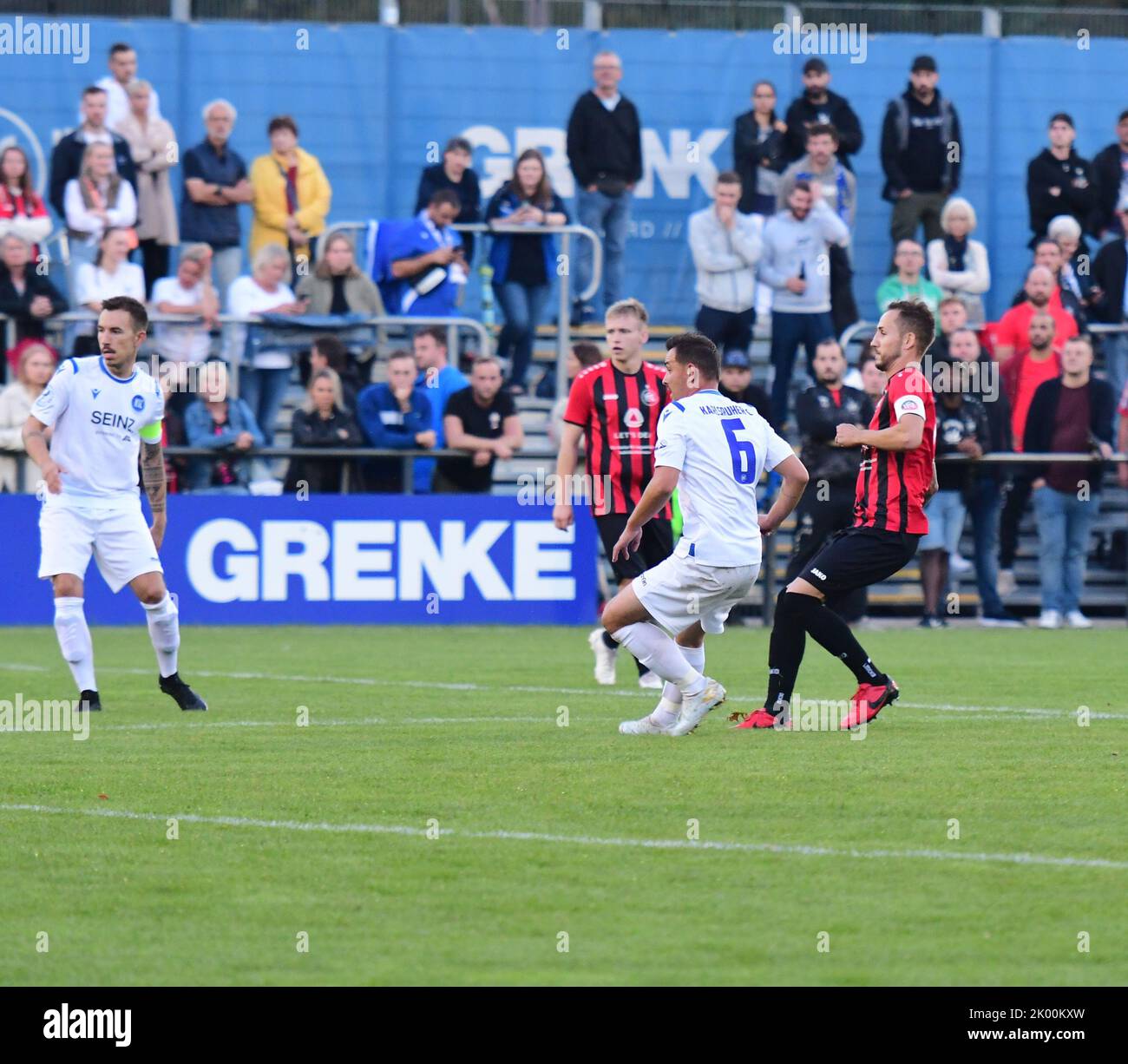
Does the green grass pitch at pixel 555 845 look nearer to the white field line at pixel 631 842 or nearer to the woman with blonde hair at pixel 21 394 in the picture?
the white field line at pixel 631 842

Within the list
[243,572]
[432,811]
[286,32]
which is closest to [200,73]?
[286,32]

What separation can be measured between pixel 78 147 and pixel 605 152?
186 inches

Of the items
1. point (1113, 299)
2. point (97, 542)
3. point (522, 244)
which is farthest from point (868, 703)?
point (1113, 299)

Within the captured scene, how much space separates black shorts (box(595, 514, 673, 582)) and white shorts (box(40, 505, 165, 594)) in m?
2.70

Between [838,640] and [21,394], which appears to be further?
[21,394]

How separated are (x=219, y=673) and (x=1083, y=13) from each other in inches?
555

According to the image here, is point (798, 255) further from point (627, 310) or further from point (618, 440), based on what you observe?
point (627, 310)

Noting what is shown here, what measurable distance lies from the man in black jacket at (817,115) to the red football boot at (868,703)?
11.1 metres

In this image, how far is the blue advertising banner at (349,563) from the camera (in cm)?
1862

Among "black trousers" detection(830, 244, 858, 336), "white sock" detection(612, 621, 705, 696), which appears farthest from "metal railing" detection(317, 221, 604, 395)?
"white sock" detection(612, 621, 705, 696)

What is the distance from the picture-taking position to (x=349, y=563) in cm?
1884

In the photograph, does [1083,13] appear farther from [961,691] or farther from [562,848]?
[562,848]

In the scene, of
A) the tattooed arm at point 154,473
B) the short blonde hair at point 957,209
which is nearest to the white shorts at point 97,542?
the tattooed arm at point 154,473
